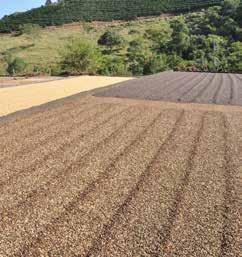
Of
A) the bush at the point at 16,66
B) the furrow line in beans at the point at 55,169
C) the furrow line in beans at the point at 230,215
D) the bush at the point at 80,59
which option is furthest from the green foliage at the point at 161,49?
the furrow line in beans at the point at 230,215

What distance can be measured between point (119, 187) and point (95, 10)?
96811 millimetres

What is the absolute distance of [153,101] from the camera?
1469cm

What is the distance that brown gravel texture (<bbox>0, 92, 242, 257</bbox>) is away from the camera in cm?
434

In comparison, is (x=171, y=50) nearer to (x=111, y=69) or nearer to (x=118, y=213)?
(x=111, y=69)

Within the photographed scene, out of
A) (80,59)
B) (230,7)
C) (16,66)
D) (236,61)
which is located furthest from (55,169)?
(230,7)

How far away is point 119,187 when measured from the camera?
5.98m

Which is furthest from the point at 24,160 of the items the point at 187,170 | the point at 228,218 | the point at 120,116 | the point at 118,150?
the point at 120,116

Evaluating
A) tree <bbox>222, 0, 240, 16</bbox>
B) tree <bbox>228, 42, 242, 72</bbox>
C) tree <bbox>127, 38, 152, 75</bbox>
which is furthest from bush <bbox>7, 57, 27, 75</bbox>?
tree <bbox>222, 0, 240, 16</bbox>

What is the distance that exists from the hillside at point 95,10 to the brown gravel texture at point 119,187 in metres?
82.0

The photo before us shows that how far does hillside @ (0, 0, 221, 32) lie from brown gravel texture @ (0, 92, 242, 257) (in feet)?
269

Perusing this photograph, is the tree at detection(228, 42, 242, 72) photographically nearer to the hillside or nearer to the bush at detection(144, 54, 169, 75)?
→ the bush at detection(144, 54, 169, 75)

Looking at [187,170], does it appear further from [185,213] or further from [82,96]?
[82,96]

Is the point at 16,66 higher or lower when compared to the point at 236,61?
higher

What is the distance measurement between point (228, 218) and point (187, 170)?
185 centimetres
